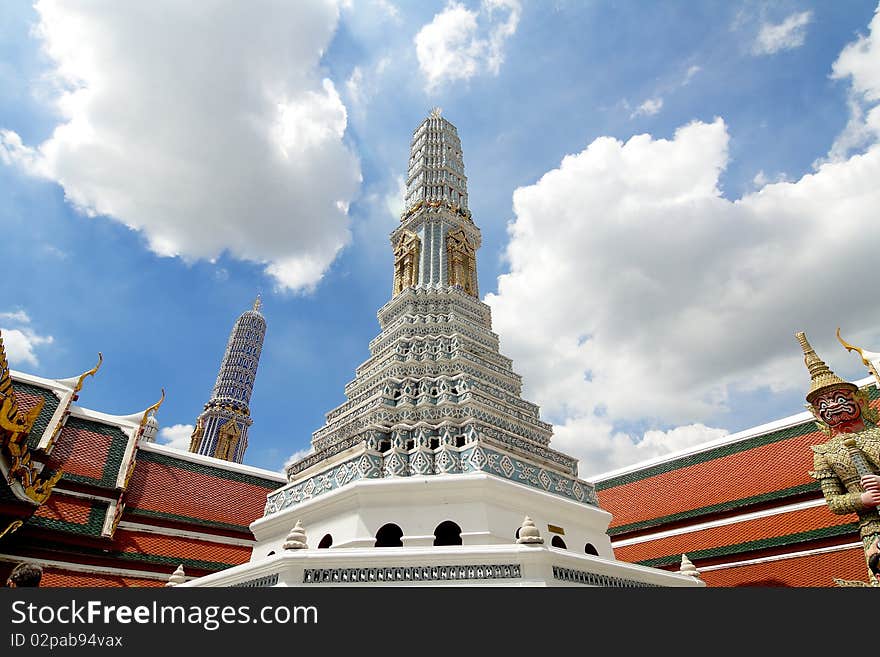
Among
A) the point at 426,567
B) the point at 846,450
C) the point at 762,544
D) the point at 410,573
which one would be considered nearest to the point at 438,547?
the point at 426,567

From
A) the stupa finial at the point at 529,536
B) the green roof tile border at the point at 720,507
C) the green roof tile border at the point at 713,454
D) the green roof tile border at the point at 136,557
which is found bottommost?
the stupa finial at the point at 529,536

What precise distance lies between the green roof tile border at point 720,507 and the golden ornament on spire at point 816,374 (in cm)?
449

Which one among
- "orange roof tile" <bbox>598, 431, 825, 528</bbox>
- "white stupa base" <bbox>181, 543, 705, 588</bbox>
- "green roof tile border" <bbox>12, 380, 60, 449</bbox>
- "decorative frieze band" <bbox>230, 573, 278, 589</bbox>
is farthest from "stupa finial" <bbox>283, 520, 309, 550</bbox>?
"orange roof tile" <bbox>598, 431, 825, 528</bbox>

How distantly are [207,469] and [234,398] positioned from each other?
3683 centimetres

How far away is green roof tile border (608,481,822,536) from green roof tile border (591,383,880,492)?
5.56ft

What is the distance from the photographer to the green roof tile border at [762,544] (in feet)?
44.3

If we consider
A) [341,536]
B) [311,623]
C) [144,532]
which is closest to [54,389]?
[144,532]

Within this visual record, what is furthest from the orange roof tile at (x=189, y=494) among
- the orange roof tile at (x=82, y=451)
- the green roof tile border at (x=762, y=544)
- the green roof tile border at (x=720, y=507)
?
the green roof tile border at (x=762, y=544)

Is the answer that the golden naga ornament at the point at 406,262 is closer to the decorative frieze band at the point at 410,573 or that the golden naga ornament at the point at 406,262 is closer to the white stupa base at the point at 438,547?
the white stupa base at the point at 438,547

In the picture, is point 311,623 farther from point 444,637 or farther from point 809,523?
point 809,523

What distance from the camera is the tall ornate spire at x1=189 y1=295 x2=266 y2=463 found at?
4953cm

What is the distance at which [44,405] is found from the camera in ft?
53.7

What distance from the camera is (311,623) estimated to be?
496cm

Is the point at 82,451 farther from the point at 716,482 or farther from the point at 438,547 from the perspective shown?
the point at 716,482
